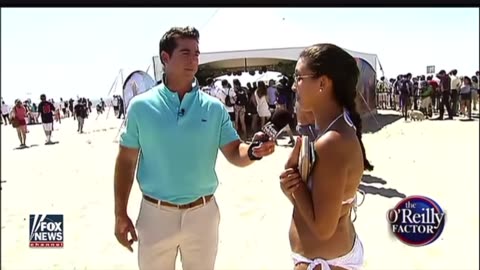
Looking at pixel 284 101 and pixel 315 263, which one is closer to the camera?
pixel 315 263

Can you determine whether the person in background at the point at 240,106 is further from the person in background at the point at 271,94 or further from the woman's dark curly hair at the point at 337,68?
the woman's dark curly hair at the point at 337,68

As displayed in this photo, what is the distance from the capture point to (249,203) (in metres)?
3.62

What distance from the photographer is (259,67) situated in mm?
8898

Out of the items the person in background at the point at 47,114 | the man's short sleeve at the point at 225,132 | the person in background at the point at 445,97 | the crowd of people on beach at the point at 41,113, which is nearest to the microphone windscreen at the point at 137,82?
the crowd of people on beach at the point at 41,113

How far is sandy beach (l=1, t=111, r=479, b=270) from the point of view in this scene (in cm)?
268

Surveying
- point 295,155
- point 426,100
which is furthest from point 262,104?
point 295,155

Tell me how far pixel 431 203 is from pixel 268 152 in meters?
1.78

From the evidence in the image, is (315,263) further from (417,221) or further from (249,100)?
(249,100)

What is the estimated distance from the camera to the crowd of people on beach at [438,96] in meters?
6.95

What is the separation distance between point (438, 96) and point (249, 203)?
5369 mm

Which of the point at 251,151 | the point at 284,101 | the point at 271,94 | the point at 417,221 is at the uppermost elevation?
the point at 251,151

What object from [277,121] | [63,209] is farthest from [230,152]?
[63,209]

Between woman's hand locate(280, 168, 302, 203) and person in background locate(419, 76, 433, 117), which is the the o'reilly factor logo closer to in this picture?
woman's hand locate(280, 168, 302, 203)

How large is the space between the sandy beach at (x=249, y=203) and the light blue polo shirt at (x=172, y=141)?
1128mm
